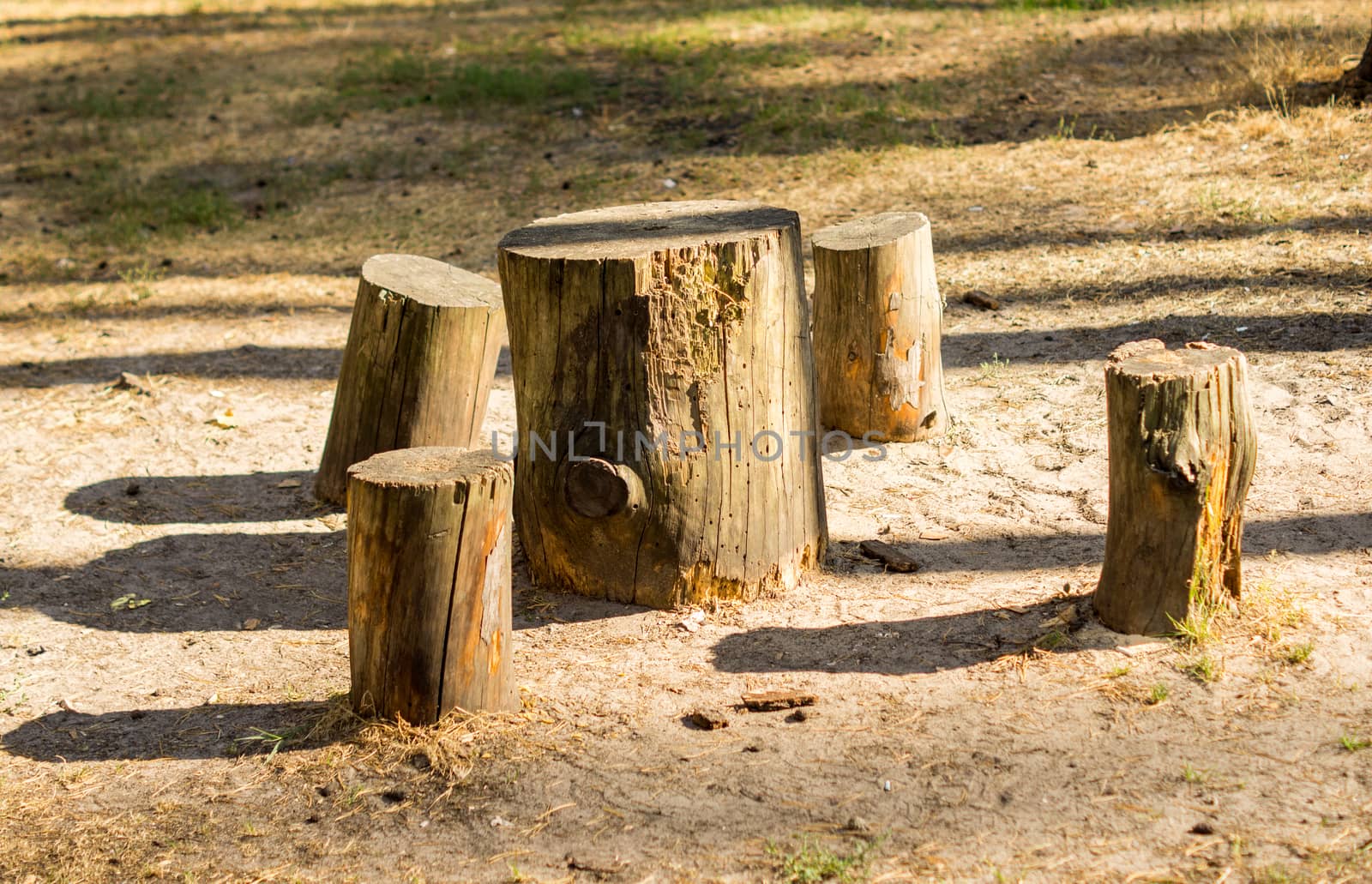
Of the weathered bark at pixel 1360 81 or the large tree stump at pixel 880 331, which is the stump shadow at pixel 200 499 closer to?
the large tree stump at pixel 880 331

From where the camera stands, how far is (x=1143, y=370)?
3.59 m

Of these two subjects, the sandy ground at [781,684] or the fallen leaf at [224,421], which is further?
the fallen leaf at [224,421]

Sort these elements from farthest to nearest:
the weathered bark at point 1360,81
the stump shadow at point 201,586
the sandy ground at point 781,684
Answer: the weathered bark at point 1360,81 < the stump shadow at point 201,586 < the sandy ground at point 781,684

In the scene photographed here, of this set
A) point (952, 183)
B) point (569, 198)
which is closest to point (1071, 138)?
point (952, 183)

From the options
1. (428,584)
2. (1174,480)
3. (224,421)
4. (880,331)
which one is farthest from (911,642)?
(224,421)

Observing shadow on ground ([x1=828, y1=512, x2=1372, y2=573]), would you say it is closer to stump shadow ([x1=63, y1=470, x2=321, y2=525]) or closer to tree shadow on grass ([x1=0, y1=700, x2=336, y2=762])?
tree shadow on grass ([x1=0, y1=700, x2=336, y2=762])

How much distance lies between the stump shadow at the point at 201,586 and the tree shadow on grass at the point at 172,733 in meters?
0.61

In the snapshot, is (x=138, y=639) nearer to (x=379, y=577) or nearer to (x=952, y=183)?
(x=379, y=577)

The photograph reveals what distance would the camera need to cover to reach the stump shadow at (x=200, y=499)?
17.8 ft

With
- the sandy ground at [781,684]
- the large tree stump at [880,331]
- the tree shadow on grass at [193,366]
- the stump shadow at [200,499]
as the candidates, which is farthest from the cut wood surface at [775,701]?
the tree shadow on grass at [193,366]

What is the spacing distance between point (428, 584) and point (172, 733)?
102 cm

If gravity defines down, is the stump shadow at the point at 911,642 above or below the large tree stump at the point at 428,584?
below

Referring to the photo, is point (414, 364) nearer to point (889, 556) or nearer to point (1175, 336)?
point (889, 556)

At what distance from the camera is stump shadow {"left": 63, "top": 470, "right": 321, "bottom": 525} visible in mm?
5414
